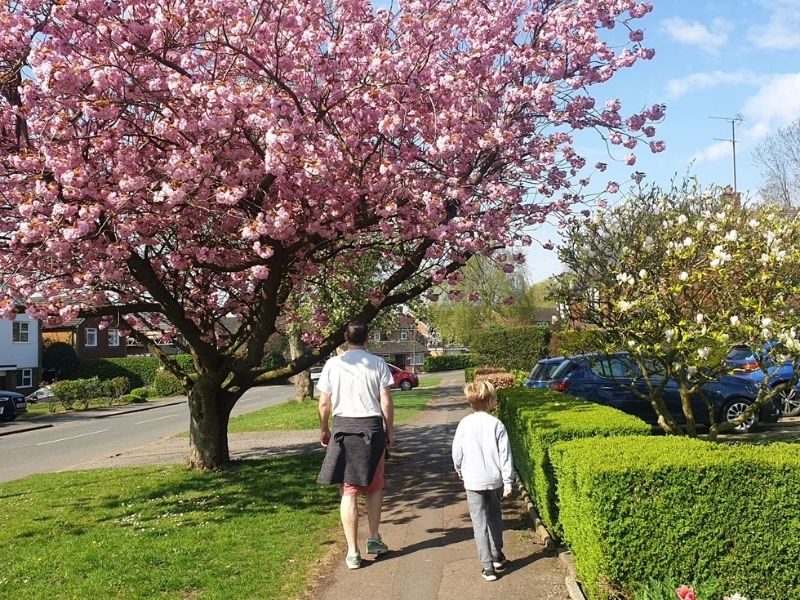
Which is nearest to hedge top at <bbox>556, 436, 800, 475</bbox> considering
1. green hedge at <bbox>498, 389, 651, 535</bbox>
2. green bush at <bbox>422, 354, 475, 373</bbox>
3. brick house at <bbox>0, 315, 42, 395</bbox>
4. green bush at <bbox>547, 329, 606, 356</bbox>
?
green hedge at <bbox>498, 389, 651, 535</bbox>

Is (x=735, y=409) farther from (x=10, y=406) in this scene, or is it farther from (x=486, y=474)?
(x=10, y=406)

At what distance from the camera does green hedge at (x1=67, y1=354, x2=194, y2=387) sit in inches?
1941

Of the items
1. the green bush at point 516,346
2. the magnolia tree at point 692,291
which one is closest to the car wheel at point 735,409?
the magnolia tree at point 692,291

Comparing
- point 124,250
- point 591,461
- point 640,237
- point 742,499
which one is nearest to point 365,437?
point 591,461

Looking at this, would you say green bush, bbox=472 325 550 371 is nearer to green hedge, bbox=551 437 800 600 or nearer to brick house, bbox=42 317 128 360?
green hedge, bbox=551 437 800 600

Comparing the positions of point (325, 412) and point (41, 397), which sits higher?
point (325, 412)

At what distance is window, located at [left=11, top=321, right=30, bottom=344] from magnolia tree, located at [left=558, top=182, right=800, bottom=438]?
4189 centimetres

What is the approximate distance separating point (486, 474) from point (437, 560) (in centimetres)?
90

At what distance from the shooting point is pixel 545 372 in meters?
14.0

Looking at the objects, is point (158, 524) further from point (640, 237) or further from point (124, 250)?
point (640, 237)

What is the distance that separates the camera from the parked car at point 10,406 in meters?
26.9

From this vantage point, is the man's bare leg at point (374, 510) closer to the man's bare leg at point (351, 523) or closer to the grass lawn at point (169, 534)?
the man's bare leg at point (351, 523)

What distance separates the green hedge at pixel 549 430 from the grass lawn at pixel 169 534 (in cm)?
199

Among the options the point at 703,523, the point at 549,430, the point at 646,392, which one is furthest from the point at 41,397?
the point at 703,523
